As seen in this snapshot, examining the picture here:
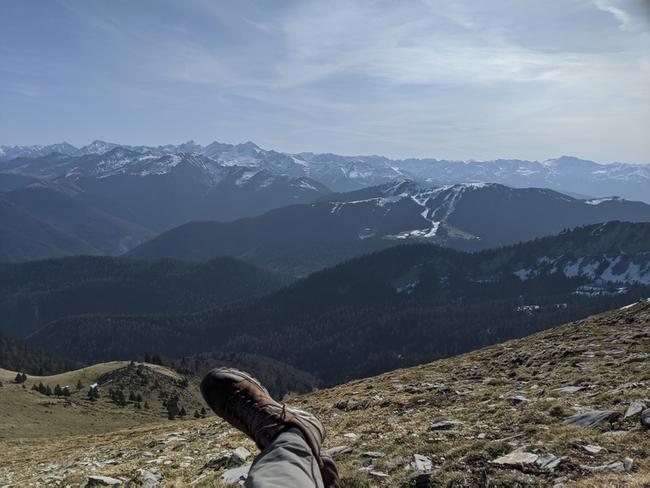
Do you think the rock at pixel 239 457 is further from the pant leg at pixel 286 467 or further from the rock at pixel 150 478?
the pant leg at pixel 286 467

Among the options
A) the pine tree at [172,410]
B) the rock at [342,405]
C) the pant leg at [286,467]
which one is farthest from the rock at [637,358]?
the pine tree at [172,410]

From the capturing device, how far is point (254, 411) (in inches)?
381

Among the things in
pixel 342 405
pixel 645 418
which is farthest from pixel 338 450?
pixel 342 405

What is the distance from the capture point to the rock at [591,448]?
9.68 m

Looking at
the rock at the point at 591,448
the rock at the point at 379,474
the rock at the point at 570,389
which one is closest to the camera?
the rock at the point at 591,448

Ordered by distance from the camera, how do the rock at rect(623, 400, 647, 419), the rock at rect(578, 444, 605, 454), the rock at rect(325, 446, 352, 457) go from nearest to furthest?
the rock at rect(578, 444, 605, 454)
the rock at rect(623, 400, 647, 419)
the rock at rect(325, 446, 352, 457)

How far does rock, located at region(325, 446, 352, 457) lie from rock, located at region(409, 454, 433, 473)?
7.44ft

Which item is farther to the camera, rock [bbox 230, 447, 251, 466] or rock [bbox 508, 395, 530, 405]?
rock [bbox 508, 395, 530, 405]

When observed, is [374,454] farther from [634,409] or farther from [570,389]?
[570,389]

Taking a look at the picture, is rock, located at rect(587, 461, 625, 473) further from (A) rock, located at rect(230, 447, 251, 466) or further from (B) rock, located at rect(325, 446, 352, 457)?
(A) rock, located at rect(230, 447, 251, 466)

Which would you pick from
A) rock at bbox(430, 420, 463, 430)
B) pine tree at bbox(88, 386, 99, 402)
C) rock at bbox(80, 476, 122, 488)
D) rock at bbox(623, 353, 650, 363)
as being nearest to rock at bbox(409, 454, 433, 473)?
rock at bbox(430, 420, 463, 430)

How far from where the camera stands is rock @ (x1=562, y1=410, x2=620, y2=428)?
11555mm

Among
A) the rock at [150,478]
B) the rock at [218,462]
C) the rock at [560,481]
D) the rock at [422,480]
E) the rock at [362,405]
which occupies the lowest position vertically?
the rock at [362,405]

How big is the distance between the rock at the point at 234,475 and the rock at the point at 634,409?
29.5 feet
